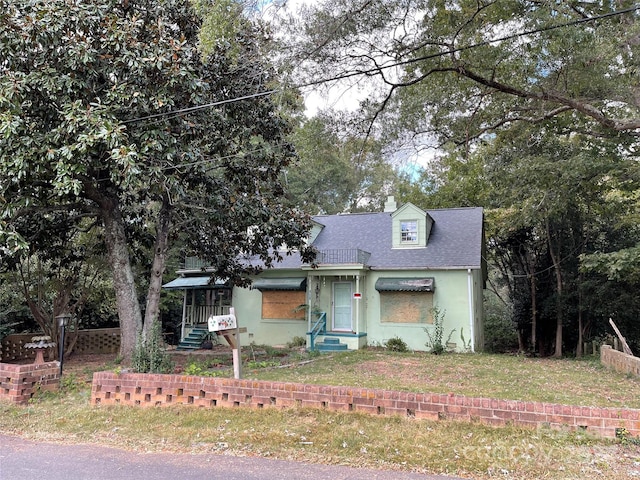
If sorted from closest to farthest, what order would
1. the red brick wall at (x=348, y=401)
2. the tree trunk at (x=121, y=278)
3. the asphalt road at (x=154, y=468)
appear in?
the asphalt road at (x=154, y=468) < the red brick wall at (x=348, y=401) < the tree trunk at (x=121, y=278)

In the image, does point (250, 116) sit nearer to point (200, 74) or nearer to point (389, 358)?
point (200, 74)

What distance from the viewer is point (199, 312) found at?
717 inches

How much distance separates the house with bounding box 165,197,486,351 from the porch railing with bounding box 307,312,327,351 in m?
0.04

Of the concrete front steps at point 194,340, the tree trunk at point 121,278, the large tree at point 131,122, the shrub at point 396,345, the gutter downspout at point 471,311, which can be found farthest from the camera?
the concrete front steps at point 194,340

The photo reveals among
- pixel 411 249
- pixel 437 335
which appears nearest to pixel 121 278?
pixel 437 335

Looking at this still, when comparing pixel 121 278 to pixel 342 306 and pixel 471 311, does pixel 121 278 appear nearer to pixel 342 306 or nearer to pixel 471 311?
pixel 342 306

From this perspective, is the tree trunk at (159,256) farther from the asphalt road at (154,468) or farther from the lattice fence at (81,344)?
the asphalt road at (154,468)

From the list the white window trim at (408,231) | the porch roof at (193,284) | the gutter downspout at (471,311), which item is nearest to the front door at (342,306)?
the white window trim at (408,231)

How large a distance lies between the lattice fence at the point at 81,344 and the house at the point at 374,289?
2.86 m

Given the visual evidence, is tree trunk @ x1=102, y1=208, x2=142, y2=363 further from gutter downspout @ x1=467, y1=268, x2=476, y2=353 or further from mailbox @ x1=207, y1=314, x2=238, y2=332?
gutter downspout @ x1=467, y1=268, x2=476, y2=353

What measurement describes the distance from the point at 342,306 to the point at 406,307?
239cm

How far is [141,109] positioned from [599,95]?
10.4 metres

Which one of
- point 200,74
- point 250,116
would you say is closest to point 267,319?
point 250,116

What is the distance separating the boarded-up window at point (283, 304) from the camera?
17.0 meters
